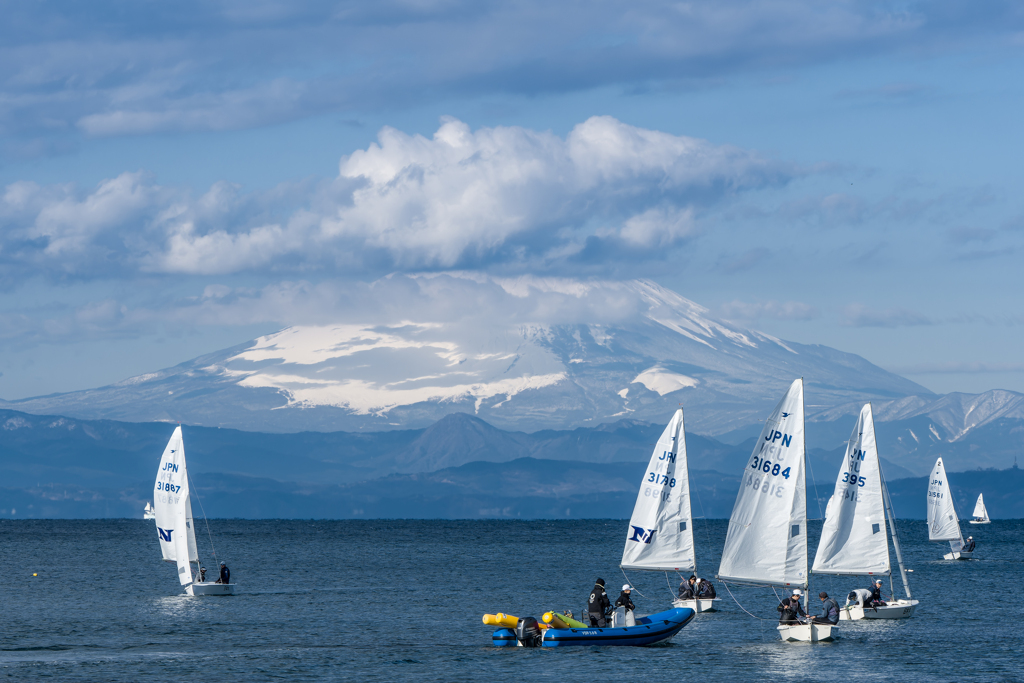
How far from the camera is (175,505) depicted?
3939 inches

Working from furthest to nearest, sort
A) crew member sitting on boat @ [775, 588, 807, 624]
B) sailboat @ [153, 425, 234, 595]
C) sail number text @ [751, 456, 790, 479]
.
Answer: sailboat @ [153, 425, 234, 595] < crew member sitting on boat @ [775, 588, 807, 624] < sail number text @ [751, 456, 790, 479]

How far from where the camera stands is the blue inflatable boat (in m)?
68.0

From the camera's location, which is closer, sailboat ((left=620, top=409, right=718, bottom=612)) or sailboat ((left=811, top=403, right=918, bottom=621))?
sailboat ((left=620, top=409, right=718, bottom=612))

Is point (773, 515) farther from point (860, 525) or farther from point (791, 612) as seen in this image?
point (860, 525)

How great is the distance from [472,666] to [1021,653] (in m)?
28.8

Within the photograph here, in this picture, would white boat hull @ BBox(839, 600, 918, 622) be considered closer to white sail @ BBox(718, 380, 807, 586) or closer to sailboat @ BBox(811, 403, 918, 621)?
sailboat @ BBox(811, 403, 918, 621)

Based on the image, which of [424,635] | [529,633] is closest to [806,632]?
[529,633]

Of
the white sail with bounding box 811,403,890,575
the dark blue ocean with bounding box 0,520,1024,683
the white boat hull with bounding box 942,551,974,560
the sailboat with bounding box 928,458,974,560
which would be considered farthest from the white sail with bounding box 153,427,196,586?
the white boat hull with bounding box 942,551,974,560

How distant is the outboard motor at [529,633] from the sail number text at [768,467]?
44.8 ft

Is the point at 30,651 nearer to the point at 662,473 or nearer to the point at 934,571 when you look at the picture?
the point at 662,473

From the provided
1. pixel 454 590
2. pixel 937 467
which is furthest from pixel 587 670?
pixel 937 467

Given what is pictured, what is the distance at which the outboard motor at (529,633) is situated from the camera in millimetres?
68812

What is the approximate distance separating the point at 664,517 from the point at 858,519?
11.7m

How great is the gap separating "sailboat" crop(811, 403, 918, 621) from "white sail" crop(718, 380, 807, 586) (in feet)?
56.1
